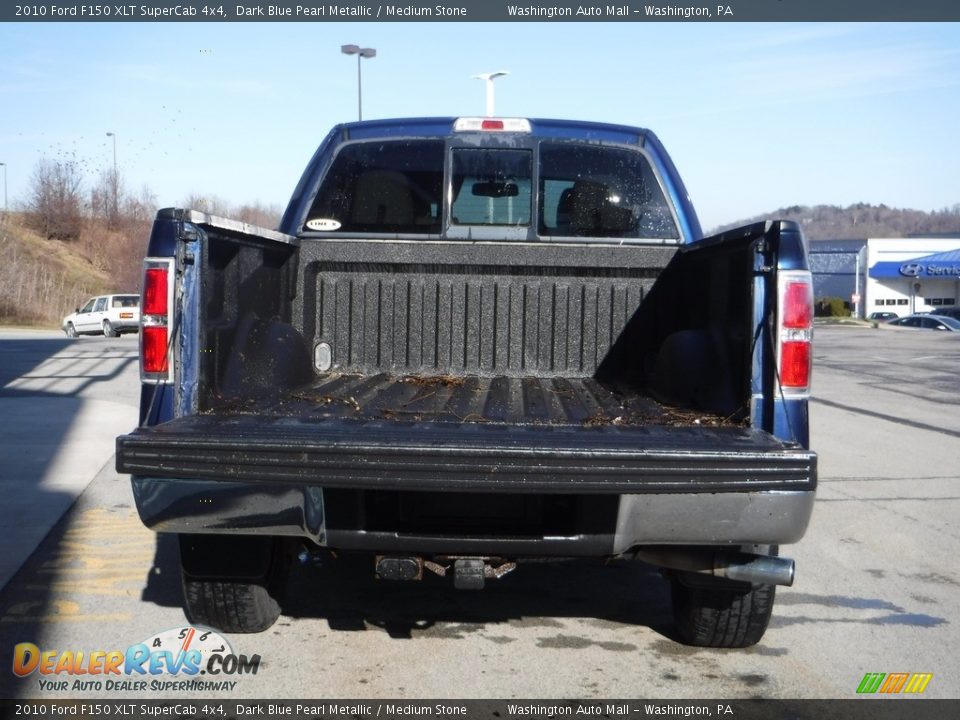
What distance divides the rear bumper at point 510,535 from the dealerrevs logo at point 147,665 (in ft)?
2.86

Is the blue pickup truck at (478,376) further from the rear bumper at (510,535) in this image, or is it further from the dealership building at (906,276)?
the dealership building at (906,276)

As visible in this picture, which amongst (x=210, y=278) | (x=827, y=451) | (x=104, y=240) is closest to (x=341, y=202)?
(x=210, y=278)

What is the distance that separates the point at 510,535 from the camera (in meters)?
3.73

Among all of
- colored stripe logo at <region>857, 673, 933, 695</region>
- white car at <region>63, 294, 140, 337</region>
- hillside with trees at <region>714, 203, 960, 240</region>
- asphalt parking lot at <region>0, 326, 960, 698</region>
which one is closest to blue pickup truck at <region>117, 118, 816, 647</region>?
asphalt parking lot at <region>0, 326, 960, 698</region>

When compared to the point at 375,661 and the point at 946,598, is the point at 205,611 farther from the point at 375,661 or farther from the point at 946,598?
the point at 946,598

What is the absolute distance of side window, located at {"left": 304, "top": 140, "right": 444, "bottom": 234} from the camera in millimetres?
5551

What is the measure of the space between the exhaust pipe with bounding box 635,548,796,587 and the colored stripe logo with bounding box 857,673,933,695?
741mm

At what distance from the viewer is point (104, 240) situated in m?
52.7

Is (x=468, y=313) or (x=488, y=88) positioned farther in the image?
(x=488, y=88)

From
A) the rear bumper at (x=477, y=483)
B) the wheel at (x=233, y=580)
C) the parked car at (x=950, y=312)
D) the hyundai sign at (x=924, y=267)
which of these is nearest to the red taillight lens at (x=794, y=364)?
the rear bumper at (x=477, y=483)

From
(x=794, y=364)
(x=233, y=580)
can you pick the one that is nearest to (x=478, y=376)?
(x=233, y=580)

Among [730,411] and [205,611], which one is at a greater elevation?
[730,411]

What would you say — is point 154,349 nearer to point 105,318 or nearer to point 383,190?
point 383,190

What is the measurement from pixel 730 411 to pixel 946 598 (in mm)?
2235
